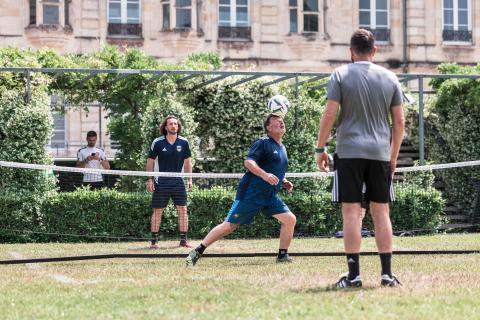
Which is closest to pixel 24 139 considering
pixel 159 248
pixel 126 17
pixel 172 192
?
pixel 172 192

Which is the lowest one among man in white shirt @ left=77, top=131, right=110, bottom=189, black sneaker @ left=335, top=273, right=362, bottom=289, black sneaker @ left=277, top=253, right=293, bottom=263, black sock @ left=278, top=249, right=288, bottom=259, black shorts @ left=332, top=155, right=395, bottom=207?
black sneaker @ left=277, top=253, right=293, bottom=263

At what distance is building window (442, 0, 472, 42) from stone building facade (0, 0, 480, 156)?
0.04 meters

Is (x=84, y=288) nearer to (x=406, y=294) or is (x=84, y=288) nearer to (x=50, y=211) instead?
(x=406, y=294)

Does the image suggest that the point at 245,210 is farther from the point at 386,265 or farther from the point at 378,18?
the point at 378,18

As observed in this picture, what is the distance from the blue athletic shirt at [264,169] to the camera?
505 inches

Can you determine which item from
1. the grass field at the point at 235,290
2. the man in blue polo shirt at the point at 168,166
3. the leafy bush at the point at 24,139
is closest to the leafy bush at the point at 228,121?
the leafy bush at the point at 24,139

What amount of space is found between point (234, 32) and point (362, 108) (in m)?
27.7

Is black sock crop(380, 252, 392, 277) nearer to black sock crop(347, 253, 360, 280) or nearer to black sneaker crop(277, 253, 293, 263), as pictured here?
black sock crop(347, 253, 360, 280)

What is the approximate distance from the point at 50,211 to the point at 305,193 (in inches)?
195

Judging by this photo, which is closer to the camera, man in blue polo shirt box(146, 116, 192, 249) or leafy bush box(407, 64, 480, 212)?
man in blue polo shirt box(146, 116, 192, 249)

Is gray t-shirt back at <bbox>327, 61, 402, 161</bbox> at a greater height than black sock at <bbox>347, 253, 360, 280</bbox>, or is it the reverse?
gray t-shirt back at <bbox>327, 61, 402, 161</bbox>

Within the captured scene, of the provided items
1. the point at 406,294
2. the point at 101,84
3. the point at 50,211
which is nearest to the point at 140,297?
the point at 406,294

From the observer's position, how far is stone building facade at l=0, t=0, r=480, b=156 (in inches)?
1374

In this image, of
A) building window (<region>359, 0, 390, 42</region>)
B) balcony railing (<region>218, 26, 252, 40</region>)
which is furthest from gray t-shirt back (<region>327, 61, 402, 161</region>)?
building window (<region>359, 0, 390, 42</region>)
